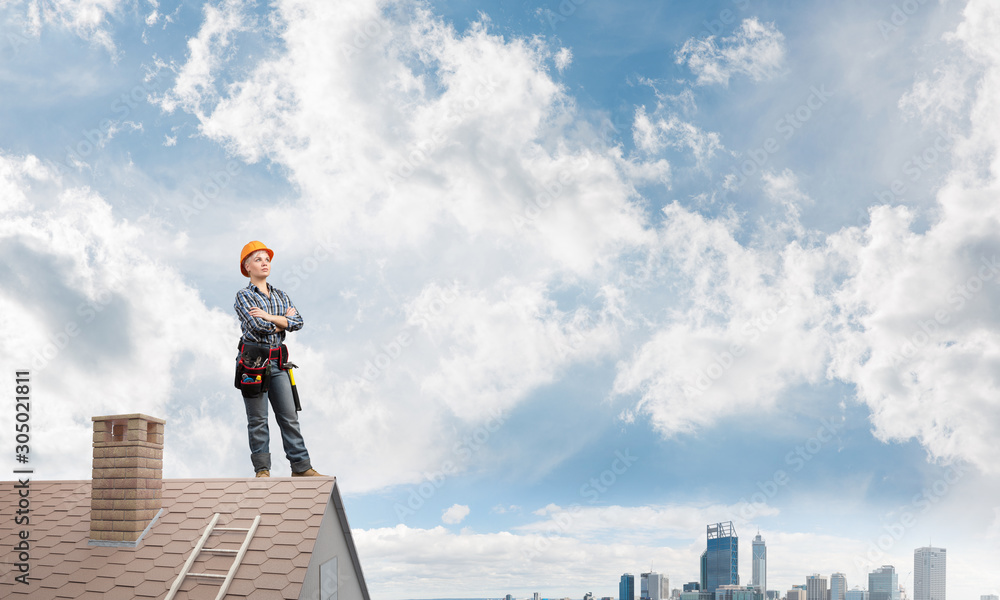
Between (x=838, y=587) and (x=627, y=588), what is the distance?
4998 cm

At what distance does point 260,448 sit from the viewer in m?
10.3

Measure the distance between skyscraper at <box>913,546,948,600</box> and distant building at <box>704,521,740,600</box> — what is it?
54.9 metres

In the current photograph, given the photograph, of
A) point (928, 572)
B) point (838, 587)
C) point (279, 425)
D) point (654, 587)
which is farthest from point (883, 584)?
point (279, 425)

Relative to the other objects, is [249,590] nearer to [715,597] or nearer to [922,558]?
[922,558]

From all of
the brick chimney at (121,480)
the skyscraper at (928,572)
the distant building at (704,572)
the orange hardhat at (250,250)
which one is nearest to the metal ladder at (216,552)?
the brick chimney at (121,480)

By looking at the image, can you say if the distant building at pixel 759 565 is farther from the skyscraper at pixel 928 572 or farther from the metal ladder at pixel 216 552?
the metal ladder at pixel 216 552

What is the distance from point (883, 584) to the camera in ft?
385

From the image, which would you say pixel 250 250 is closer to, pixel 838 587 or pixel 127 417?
pixel 127 417

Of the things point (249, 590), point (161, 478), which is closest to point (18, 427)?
point (161, 478)

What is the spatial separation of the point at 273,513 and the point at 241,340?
300cm

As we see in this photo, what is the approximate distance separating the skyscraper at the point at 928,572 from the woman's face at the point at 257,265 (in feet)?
420

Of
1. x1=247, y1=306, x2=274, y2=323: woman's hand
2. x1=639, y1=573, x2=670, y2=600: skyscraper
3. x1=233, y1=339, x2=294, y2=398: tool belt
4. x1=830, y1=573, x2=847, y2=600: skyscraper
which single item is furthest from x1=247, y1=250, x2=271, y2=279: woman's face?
x1=830, y1=573, x2=847, y2=600: skyscraper

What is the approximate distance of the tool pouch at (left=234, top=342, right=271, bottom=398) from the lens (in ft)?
33.1

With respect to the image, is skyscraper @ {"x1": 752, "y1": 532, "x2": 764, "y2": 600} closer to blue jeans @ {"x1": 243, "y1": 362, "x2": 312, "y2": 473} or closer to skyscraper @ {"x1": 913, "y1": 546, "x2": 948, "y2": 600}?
skyscraper @ {"x1": 913, "y1": 546, "x2": 948, "y2": 600}
